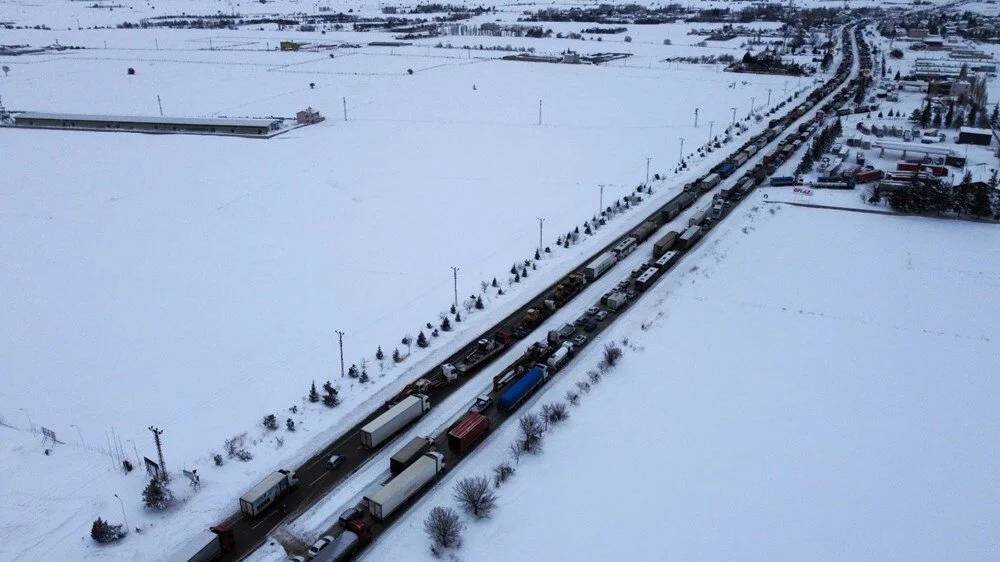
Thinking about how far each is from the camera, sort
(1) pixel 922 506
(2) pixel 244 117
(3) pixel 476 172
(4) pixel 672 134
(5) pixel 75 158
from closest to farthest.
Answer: (1) pixel 922 506 → (3) pixel 476 172 → (5) pixel 75 158 → (4) pixel 672 134 → (2) pixel 244 117

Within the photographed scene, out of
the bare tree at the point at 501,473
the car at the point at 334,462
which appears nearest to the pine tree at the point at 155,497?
the car at the point at 334,462

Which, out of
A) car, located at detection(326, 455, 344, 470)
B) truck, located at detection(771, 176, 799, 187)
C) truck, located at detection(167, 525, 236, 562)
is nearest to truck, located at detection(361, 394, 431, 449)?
car, located at detection(326, 455, 344, 470)

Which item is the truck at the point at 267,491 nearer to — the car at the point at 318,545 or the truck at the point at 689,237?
the car at the point at 318,545

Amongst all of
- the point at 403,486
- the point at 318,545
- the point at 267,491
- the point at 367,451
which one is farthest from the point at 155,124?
the point at 318,545

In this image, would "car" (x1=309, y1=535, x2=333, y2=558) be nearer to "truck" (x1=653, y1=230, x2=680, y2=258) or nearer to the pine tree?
the pine tree

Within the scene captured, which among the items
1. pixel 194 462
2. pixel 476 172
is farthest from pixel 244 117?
pixel 194 462

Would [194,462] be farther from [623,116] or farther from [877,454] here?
[623,116]

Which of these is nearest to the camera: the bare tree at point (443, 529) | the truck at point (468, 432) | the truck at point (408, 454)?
the bare tree at point (443, 529)
